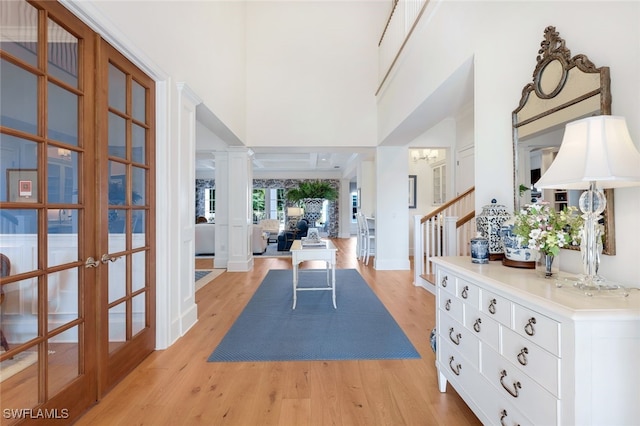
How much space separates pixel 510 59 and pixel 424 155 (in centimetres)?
574

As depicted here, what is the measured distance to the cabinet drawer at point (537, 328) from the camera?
1.05 meters

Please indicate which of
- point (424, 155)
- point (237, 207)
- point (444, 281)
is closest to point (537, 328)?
point (444, 281)

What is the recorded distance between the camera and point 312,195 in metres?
12.1

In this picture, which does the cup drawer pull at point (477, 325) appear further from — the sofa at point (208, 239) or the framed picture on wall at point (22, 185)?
the sofa at point (208, 239)

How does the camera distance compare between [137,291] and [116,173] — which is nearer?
[116,173]

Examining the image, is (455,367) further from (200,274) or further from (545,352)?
(200,274)

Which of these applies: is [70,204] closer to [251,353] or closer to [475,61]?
[251,353]

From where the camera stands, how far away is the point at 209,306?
3.72 m

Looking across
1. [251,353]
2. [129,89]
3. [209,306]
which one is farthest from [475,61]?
[209,306]

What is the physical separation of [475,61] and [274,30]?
4543 mm

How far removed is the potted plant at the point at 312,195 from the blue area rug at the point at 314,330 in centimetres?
802

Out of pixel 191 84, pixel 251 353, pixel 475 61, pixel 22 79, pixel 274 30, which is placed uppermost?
pixel 274 30

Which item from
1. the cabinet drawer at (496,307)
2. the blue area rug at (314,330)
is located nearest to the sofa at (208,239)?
the blue area rug at (314,330)

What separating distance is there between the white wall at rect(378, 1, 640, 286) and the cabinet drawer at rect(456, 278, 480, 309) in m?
0.54
